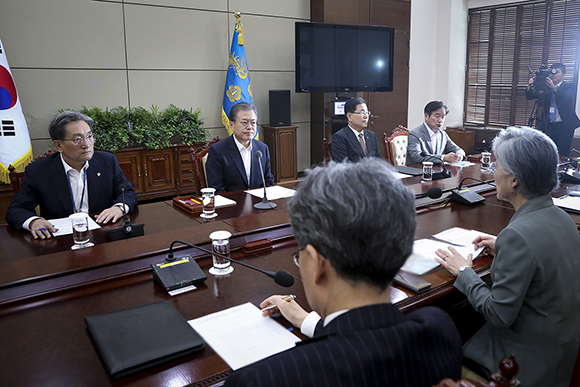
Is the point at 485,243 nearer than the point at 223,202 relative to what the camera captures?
Yes

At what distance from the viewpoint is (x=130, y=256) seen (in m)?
1.76

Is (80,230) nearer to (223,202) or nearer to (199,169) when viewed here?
(223,202)

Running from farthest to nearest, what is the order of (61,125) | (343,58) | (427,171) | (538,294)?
1. (343,58)
2. (427,171)
3. (61,125)
4. (538,294)

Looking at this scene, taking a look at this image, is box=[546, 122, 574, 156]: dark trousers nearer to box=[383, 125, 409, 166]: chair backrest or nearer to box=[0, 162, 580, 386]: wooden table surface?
box=[383, 125, 409, 166]: chair backrest

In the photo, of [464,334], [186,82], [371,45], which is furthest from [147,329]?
[371,45]

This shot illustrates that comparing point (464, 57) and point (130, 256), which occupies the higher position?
point (464, 57)

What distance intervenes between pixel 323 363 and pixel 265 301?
0.68 meters

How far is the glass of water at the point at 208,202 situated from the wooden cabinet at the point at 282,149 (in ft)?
11.8

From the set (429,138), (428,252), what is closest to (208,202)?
(428,252)

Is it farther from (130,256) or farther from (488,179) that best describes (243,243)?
(488,179)

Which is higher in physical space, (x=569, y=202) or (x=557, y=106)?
(x=557, y=106)

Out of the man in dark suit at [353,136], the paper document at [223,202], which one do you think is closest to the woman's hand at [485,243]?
the paper document at [223,202]

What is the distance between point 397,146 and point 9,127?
12.5ft

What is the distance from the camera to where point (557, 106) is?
5906mm
